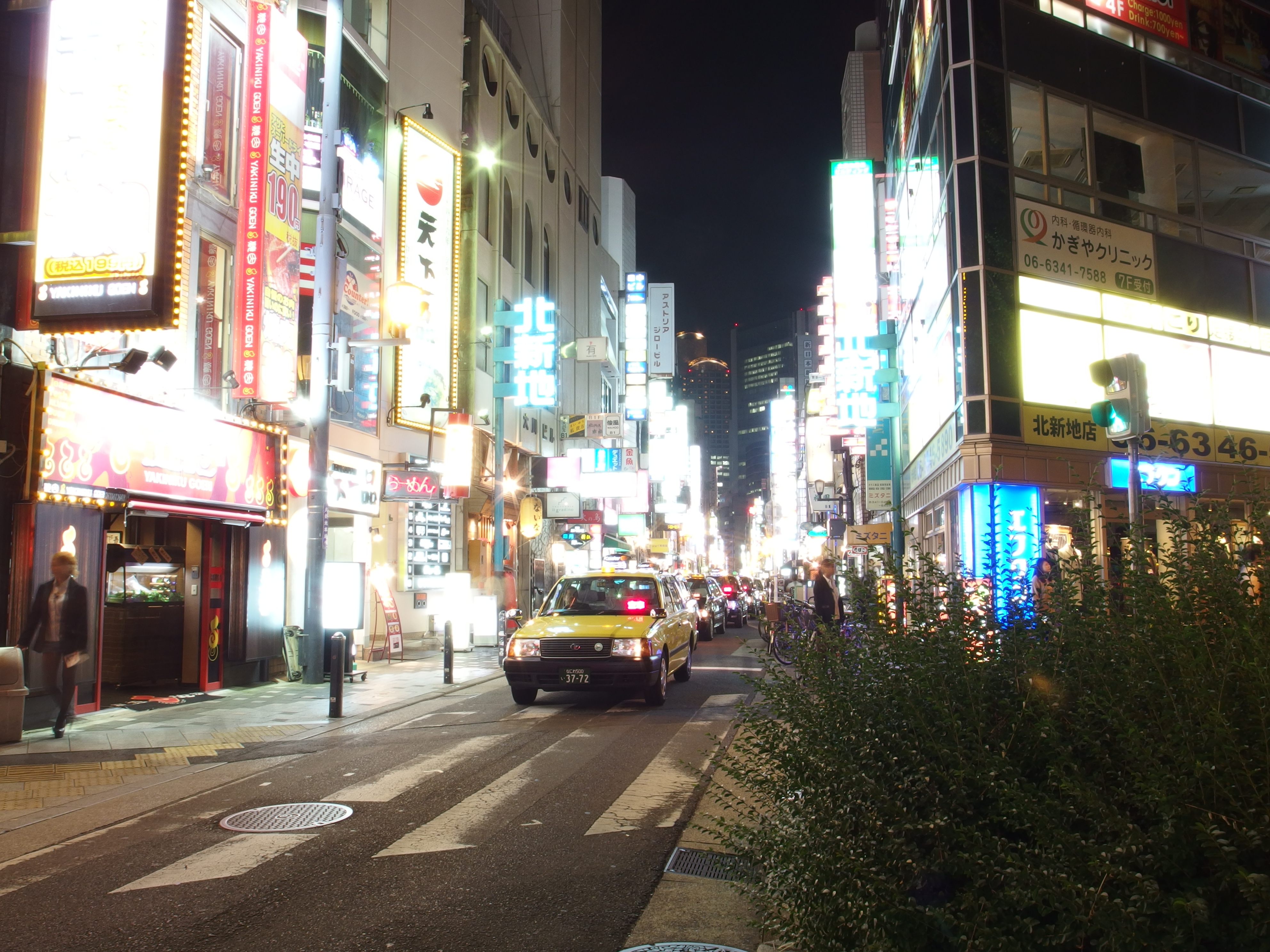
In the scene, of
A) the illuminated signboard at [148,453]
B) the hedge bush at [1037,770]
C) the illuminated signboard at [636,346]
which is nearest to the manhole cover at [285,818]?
the hedge bush at [1037,770]

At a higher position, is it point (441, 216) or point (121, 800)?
point (441, 216)

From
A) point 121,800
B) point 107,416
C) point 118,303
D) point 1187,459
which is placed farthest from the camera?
point 1187,459

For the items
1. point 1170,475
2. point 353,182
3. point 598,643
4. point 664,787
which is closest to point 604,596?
point 598,643

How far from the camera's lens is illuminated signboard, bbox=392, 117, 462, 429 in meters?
23.2

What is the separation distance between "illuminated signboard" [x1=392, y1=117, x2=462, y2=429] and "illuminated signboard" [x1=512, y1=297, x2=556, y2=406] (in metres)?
3.91

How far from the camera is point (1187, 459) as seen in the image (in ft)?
65.1

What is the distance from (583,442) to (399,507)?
976 inches

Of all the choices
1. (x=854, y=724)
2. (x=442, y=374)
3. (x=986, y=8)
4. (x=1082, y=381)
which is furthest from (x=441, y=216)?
(x=854, y=724)

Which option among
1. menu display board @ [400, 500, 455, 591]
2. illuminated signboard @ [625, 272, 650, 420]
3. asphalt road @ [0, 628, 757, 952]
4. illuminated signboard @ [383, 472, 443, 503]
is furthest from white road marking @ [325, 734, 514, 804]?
illuminated signboard @ [625, 272, 650, 420]

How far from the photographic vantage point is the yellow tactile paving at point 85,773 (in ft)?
25.2

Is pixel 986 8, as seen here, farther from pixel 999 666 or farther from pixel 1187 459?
pixel 999 666

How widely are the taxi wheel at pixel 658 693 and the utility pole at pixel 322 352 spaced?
5.64 meters

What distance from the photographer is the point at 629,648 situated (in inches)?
477

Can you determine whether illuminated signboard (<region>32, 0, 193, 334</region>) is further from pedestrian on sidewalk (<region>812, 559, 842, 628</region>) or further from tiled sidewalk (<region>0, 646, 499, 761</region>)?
pedestrian on sidewalk (<region>812, 559, 842, 628</region>)
